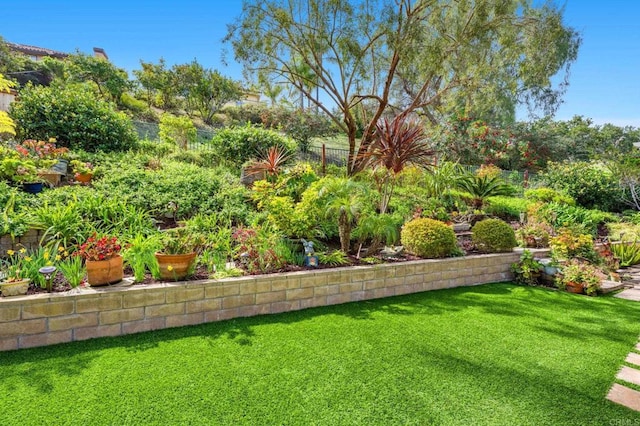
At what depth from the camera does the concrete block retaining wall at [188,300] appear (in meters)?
3.02

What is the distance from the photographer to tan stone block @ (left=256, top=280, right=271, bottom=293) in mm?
3943

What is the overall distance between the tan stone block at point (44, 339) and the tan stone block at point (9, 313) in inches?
7.1

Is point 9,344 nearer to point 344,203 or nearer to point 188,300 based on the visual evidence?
point 188,300

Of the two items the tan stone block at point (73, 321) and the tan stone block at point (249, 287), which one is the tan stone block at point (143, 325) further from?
the tan stone block at point (249, 287)

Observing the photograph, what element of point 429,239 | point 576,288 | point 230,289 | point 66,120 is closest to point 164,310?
point 230,289

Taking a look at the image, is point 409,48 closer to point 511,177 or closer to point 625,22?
point 625,22

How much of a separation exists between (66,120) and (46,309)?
7510 mm

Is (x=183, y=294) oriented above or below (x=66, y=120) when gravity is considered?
below

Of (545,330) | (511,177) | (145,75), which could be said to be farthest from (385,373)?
(145,75)

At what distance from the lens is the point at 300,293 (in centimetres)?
421

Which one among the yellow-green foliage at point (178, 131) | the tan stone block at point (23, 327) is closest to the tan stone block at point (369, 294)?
the tan stone block at point (23, 327)

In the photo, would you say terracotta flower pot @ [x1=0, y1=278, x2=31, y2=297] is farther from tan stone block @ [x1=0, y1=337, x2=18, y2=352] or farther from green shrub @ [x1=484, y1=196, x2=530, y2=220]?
green shrub @ [x1=484, y1=196, x2=530, y2=220]

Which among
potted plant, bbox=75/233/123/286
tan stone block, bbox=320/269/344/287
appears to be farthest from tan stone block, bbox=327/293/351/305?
potted plant, bbox=75/233/123/286

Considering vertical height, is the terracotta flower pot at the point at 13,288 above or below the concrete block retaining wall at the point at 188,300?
above
